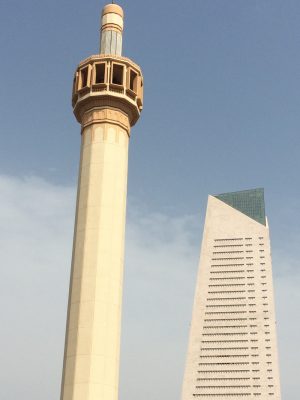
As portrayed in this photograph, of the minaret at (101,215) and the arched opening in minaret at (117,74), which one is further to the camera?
the arched opening in minaret at (117,74)

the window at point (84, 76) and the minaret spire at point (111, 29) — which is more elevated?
the minaret spire at point (111, 29)

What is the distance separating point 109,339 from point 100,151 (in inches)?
467

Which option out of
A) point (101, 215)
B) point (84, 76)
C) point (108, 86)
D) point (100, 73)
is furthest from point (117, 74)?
point (101, 215)

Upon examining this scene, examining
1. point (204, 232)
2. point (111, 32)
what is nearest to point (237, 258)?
point (204, 232)

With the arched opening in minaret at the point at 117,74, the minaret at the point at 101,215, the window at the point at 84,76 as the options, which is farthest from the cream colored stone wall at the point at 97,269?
the arched opening in minaret at the point at 117,74

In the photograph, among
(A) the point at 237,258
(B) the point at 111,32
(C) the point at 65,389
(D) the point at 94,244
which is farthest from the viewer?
(A) the point at 237,258

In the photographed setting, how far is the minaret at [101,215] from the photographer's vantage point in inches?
1275

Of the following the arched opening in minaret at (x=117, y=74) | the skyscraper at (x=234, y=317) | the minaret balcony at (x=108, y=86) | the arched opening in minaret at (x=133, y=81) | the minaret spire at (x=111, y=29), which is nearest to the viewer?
the minaret balcony at (x=108, y=86)

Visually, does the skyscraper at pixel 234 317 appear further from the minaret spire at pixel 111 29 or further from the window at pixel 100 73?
the window at pixel 100 73

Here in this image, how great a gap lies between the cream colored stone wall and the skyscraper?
118181 millimetres

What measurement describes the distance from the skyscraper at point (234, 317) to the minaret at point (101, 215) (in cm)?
11819

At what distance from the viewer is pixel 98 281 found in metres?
34.0

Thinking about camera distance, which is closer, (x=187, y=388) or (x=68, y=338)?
(x=68, y=338)

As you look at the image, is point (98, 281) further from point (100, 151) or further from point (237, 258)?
point (237, 258)
